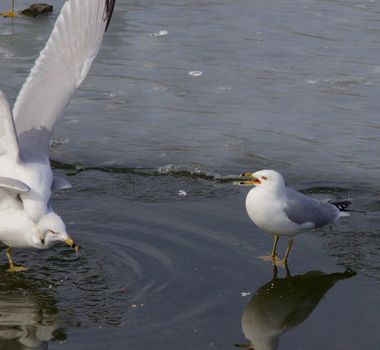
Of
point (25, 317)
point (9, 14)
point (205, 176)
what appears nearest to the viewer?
point (25, 317)

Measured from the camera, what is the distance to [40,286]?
5562 millimetres

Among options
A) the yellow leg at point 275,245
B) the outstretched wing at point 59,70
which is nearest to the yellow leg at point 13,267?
the outstretched wing at point 59,70

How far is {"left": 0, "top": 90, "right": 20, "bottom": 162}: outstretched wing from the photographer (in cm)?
574

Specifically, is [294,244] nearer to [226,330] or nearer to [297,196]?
[297,196]

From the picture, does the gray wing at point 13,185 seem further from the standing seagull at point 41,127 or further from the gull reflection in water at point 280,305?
the gull reflection in water at point 280,305

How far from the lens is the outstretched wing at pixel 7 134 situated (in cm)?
574

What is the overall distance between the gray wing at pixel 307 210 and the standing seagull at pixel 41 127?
59.7 inches

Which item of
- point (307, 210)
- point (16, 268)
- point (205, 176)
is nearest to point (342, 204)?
point (307, 210)

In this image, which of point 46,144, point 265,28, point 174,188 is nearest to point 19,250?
point 46,144

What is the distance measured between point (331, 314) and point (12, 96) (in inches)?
203

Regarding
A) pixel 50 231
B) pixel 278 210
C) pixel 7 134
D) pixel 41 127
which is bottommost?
pixel 278 210

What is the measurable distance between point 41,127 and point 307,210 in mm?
1959

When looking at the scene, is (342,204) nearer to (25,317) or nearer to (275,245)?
(275,245)

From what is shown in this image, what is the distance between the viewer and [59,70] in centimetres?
670
